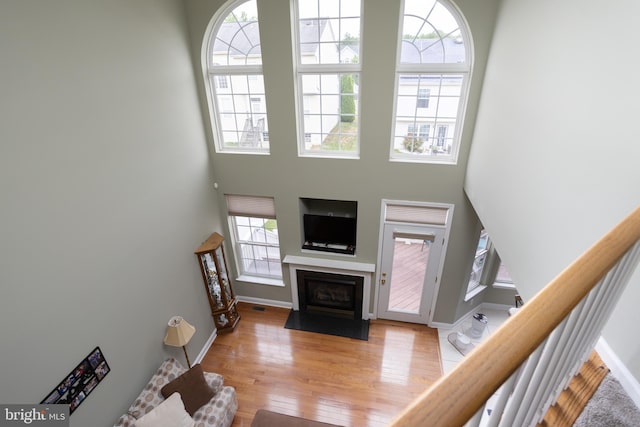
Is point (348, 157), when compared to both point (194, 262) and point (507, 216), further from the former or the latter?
point (194, 262)

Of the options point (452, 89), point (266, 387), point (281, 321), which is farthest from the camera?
point (281, 321)

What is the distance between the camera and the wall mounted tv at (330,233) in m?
4.63

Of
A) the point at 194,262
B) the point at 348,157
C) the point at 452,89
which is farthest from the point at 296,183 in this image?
the point at 452,89

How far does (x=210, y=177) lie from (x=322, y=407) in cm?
346

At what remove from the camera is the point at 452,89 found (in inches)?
147

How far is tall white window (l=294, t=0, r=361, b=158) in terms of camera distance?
3.66 metres

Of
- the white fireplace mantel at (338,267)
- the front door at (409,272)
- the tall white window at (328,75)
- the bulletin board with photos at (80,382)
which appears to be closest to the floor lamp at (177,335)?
the bulletin board with photos at (80,382)

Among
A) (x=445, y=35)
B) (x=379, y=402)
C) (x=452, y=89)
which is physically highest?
(x=445, y=35)

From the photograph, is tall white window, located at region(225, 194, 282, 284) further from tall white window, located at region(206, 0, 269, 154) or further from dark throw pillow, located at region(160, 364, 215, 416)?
dark throw pillow, located at region(160, 364, 215, 416)

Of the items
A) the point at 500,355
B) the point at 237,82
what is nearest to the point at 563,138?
the point at 500,355

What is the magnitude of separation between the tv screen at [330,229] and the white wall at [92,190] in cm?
175

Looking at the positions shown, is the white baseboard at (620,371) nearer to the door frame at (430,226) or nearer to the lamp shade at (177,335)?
the door frame at (430,226)

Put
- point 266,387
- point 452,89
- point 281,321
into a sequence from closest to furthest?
point 452,89, point 266,387, point 281,321

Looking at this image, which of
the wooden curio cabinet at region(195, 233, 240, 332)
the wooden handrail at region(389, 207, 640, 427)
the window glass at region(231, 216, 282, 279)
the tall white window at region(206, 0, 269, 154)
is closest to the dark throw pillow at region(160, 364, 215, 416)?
the wooden curio cabinet at region(195, 233, 240, 332)
